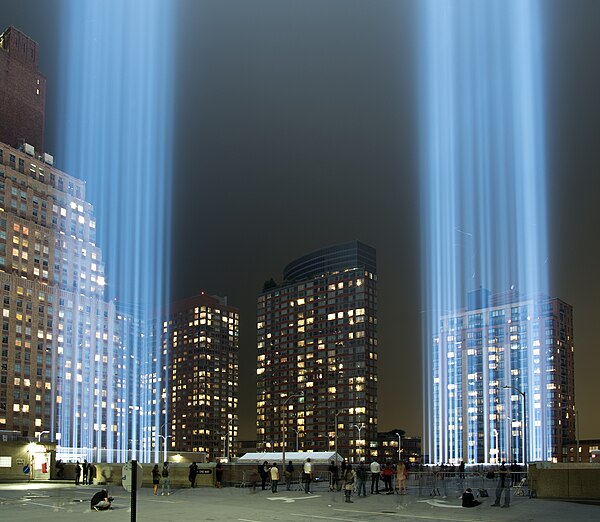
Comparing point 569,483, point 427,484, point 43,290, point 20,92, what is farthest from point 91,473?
→ point 20,92

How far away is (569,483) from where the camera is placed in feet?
124

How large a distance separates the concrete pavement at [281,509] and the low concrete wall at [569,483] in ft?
4.13

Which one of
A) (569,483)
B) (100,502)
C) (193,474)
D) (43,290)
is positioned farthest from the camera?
(43,290)

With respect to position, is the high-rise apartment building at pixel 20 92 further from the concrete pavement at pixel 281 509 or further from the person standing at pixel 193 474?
the concrete pavement at pixel 281 509

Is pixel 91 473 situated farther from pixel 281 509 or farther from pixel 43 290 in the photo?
pixel 43 290

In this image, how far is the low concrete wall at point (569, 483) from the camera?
3756 cm

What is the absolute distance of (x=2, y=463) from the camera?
64688 mm

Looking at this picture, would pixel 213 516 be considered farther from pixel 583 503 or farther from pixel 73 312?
pixel 73 312

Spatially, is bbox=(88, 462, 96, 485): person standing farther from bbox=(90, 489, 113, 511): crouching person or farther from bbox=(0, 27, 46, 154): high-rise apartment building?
bbox=(0, 27, 46, 154): high-rise apartment building

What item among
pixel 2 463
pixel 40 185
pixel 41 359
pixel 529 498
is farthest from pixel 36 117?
pixel 529 498

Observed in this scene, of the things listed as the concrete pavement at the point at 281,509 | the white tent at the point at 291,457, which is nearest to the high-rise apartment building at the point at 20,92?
the white tent at the point at 291,457

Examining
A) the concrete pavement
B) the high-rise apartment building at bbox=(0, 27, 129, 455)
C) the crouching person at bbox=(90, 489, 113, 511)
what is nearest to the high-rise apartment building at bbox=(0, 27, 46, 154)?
the high-rise apartment building at bbox=(0, 27, 129, 455)

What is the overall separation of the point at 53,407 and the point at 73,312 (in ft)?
67.0

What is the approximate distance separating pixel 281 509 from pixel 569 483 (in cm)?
1508
